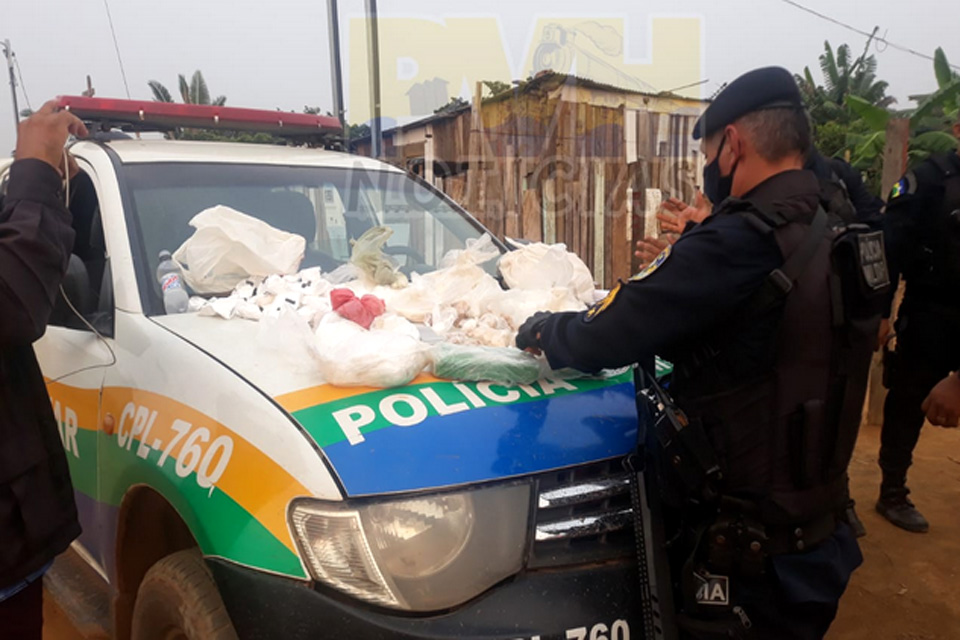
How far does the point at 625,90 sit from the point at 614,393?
10820mm

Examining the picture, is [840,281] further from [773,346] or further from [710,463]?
[710,463]

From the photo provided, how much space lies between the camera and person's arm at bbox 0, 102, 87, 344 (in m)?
1.37

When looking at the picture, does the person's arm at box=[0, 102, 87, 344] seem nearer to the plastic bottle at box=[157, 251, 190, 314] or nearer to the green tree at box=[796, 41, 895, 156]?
the plastic bottle at box=[157, 251, 190, 314]

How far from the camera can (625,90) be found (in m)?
11.6

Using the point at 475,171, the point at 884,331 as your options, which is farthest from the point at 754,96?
the point at 475,171

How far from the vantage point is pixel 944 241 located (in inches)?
116

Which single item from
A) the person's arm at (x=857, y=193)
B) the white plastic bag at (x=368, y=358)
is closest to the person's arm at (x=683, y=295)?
the white plastic bag at (x=368, y=358)

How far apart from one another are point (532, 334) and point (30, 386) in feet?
4.18

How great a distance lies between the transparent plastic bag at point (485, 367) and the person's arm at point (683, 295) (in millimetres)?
204

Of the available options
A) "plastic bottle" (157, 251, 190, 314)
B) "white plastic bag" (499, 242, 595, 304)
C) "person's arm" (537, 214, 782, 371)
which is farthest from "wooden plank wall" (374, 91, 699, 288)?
"person's arm" (537, 214, 782, 371)

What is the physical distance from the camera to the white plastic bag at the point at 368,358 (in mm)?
1686

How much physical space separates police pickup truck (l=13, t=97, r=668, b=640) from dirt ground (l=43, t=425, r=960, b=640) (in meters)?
1.31

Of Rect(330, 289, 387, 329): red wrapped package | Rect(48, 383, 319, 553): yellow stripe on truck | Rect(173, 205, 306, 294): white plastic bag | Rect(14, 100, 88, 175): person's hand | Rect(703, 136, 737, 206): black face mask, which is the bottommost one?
Rect(48, 383, 319, 553): yellow stripe on truck

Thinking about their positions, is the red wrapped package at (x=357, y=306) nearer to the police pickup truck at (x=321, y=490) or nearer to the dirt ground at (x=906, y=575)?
the police pickup truck at (x=321, y=490)
